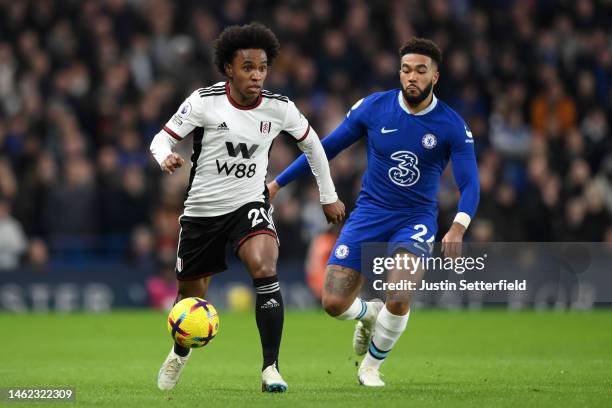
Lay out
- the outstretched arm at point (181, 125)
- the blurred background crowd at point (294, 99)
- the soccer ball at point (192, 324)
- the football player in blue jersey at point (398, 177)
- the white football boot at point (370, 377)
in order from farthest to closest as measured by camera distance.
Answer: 1. the blurred background crowd at point (294, 99)
2. the football player in blue jersey at point (398, 177)
3. the white football boot at point (370, 377)
4. the outstretched arm at point (181, 125)
5. the soccer ball at point (192, 324)

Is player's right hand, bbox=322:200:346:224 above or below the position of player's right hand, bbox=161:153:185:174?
below

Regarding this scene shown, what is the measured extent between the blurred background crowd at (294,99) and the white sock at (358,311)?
8.10 m

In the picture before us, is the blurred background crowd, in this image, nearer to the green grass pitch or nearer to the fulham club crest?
the green grass pitch

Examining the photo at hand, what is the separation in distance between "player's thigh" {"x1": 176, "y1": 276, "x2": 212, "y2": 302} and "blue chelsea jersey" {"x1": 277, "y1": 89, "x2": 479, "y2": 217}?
3.82 feet

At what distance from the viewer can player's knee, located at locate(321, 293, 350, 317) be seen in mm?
9766

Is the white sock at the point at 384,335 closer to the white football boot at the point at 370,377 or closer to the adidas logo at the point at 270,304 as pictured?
the white football boot at the point at 370,377

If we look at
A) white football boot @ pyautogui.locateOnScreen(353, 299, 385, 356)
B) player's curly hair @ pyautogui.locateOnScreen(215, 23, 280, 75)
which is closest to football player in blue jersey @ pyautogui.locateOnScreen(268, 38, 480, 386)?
white football boot @ pyautogui.locateOnScreen(353, 299, 385, 356)

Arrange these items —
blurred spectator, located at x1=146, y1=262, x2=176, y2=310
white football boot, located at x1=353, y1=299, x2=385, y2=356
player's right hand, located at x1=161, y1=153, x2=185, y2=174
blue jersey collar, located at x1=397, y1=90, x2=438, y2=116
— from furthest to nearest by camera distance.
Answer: blurred spectator, located at x1=146, y1=262, x2=176, y2=310 → white football boot, located at x1=353, y1=299, x2=385, y2=356 → blue jersey collar, located at x1=397, y1=90, x2=438, y2=116 → player's right hand, located at x1=161, y1=153, x2=185, y2=174

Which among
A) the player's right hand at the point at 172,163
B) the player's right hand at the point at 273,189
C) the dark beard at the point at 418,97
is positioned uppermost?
the dark beard at the point at 418,97

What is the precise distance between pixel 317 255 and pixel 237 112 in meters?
9.54

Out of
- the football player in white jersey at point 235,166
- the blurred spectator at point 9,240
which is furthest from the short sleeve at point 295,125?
the blurred spectator at point 9,240

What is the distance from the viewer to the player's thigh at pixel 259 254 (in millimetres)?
8734

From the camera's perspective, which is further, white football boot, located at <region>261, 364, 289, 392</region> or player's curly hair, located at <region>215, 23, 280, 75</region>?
player's curly hair, located at <region>215, 23, 280, 75</region>

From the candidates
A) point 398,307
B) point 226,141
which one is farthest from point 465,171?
point 226,141
